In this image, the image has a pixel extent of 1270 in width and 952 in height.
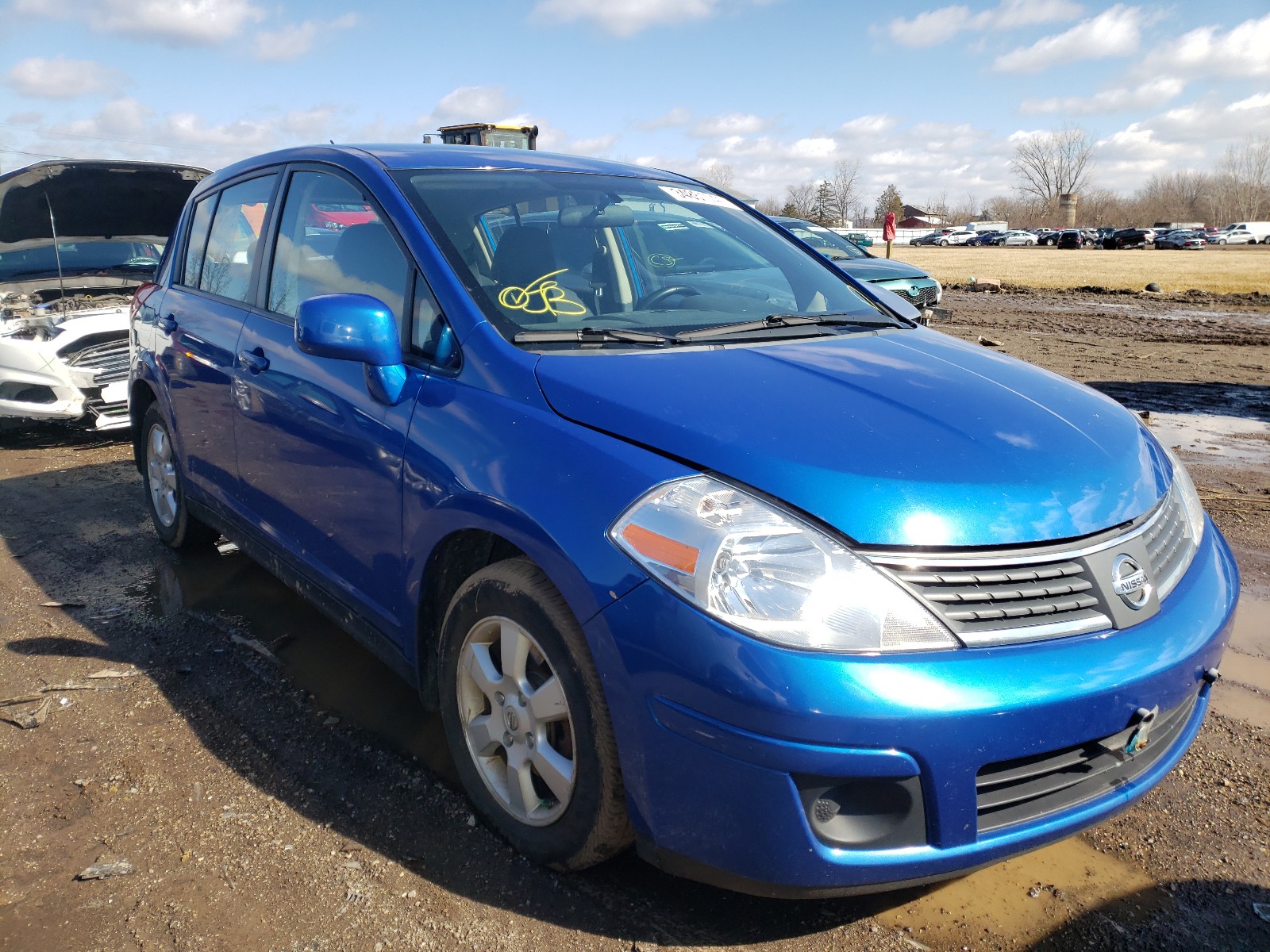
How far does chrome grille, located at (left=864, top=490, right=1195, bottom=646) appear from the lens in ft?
6.07

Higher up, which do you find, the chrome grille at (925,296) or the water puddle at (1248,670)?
the chrome grille at (925,296)

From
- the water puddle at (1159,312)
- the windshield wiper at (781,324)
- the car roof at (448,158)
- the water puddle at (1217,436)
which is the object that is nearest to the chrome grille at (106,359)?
the car roof at (448,158)

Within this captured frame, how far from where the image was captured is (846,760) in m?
1.76

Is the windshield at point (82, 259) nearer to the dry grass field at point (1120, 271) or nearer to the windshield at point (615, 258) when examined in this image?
the windshield at point (615, 258)

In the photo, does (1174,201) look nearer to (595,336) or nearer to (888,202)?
(888,202)

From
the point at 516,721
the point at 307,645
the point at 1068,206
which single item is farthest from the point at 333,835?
the point at 1068,206

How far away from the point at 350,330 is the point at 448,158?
96 cm

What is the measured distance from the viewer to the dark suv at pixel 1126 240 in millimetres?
57094

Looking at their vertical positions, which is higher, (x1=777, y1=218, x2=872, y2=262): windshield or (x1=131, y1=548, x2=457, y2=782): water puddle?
(x1=777, y1=218, x2=872, y2=262): windshield

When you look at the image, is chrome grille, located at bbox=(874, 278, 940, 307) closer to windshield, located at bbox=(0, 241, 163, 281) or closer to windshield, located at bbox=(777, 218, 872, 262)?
windshield, located at bbox=(777, 218, 872, 262)

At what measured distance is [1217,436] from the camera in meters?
7.16

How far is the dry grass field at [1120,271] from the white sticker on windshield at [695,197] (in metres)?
21.8

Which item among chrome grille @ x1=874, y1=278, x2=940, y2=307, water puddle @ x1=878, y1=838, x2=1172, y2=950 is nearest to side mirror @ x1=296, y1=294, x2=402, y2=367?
water puddle @ x1=878, y1=838, x2=1172, y2=950

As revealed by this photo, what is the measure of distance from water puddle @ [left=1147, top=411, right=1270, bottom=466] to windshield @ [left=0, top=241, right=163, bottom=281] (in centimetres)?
818
